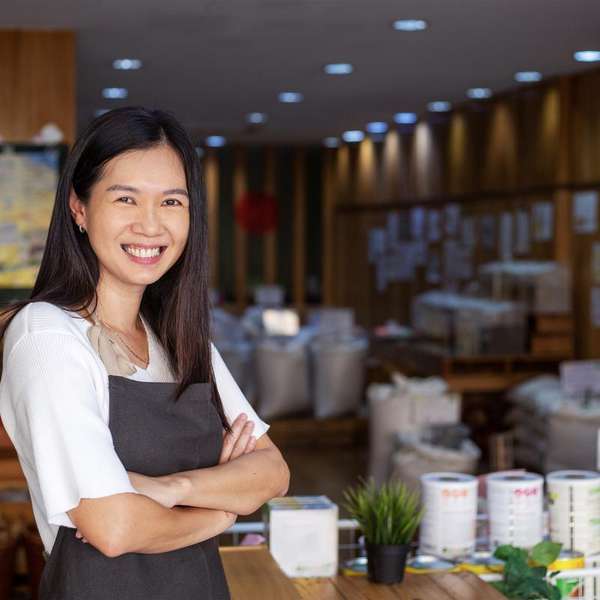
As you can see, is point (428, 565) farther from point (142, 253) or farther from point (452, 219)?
point (452, 219)

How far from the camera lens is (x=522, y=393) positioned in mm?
8062

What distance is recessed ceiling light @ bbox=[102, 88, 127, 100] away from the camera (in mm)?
9367

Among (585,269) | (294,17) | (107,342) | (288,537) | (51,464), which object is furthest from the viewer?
(585,269)

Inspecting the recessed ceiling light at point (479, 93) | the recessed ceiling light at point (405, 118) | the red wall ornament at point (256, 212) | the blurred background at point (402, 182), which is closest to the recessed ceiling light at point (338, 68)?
the blurred background at point (402, 182)

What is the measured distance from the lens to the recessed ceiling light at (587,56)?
24.4 ft

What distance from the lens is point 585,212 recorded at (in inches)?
335

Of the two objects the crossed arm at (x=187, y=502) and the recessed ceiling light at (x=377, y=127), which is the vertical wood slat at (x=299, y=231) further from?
the crossed arm at (x=187, y=502)

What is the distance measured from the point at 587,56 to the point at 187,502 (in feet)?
21.0

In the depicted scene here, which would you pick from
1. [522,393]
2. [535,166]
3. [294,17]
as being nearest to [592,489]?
[294,17]

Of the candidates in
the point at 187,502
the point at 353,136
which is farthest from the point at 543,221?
the point at 187,502

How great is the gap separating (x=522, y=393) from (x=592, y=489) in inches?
192

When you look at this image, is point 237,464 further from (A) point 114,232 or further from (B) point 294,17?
(B) point 294,17

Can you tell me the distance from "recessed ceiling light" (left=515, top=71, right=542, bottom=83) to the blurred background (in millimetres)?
55

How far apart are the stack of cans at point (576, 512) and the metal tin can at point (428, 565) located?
14.5 inches
